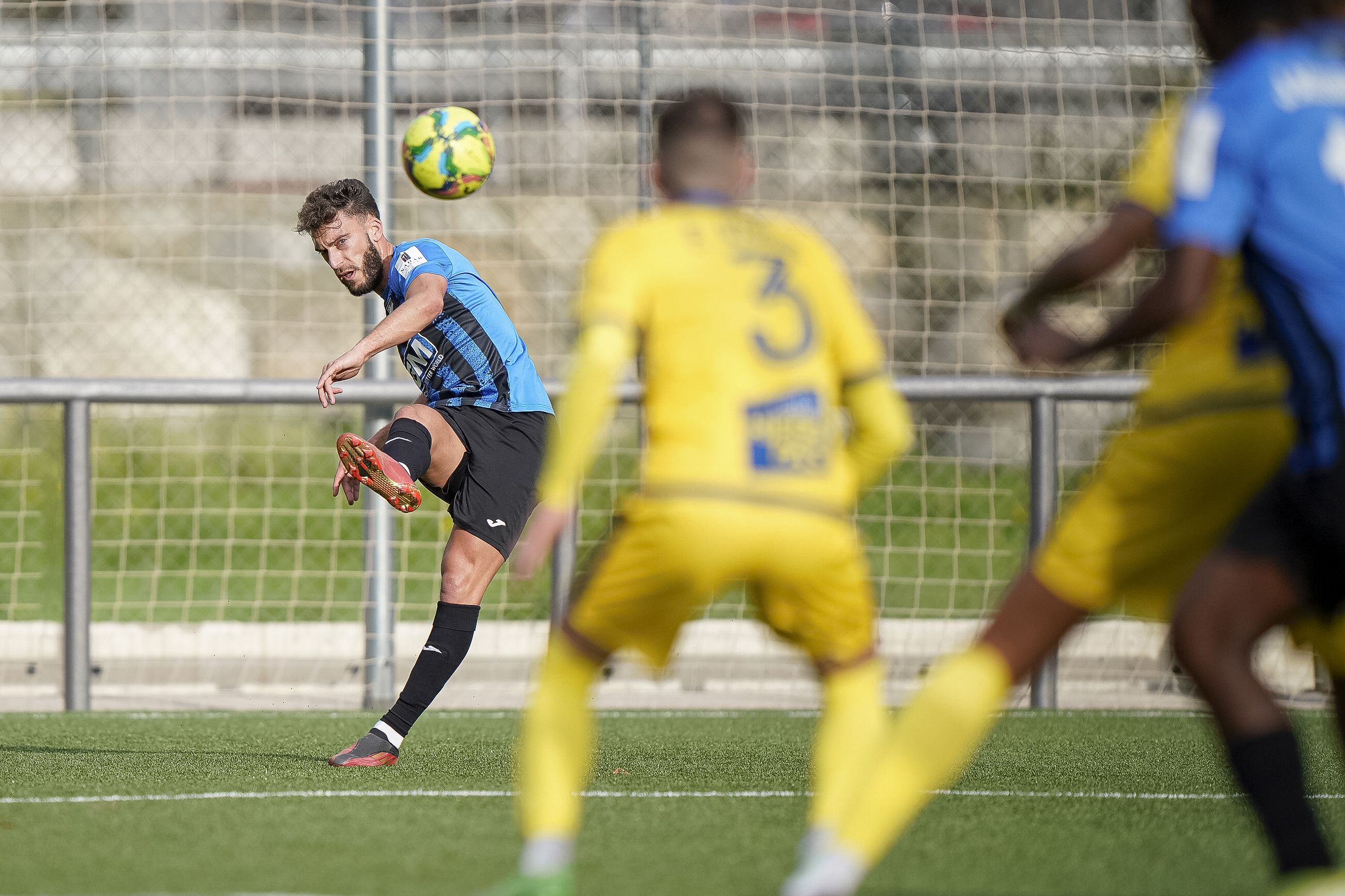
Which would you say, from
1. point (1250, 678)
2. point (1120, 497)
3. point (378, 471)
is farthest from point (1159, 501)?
point (378, 471)

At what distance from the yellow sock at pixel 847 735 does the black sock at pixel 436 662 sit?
263 cm

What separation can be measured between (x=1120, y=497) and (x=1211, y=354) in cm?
33

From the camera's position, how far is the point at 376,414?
27.3 feet

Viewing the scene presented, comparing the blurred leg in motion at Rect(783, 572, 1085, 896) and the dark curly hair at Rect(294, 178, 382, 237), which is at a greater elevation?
the dark curly hair at Rect(294, 178, 382, 237)

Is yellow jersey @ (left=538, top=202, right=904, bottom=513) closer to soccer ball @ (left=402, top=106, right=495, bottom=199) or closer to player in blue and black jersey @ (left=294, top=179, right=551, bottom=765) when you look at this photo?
player in blue and black jersey @ (left=294, top=179, right=551, bottom=765)

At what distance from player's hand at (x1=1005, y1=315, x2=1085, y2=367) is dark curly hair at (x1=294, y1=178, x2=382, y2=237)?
11.1 feet

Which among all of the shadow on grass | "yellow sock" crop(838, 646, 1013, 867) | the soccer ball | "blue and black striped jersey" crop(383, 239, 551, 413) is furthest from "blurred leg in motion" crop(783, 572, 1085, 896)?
the soccer ball

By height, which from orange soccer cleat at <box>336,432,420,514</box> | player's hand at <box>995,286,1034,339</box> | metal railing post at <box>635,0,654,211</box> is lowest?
orange soccer cleat at <box>336,432,420,514</box>

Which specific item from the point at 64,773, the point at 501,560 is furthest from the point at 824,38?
the point at 64,773

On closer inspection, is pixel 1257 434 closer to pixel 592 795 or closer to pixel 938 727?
pixel 938 727

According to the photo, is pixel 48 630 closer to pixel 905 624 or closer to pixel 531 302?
pixel 905 624

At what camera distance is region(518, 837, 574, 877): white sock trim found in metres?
3.19

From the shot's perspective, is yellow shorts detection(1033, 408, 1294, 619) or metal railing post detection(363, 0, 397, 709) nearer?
yellow shorts detection(1033, 408, 1294, 619)

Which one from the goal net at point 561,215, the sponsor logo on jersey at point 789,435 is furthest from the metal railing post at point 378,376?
the sponsor logo on jersey at point 789,435
